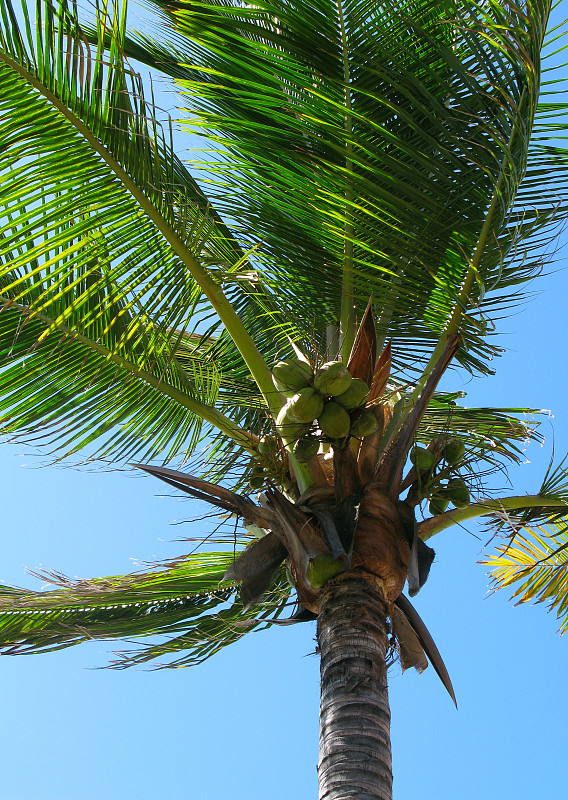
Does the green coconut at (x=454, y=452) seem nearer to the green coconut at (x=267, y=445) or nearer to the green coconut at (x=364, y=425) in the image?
the green coconut at (x=364, y=425)

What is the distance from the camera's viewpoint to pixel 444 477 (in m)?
3.44

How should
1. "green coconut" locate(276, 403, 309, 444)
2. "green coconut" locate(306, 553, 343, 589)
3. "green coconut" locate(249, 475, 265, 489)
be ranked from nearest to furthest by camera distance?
"green coconut" locate(276, 403, 309, 444), "green coconut" locate(306, 553, 343, 589), "green coconut" locate(249, 475, 265, 489)

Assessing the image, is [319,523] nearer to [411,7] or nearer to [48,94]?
[48,94]

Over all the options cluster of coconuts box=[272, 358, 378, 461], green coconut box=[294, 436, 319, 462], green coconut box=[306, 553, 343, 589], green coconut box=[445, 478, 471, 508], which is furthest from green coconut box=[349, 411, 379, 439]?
green coconut box=[445, 478, 471, 508]

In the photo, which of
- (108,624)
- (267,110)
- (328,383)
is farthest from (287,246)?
(108,624)

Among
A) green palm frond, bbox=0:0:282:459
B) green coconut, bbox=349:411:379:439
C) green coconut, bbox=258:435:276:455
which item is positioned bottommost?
green coconut, bbox=349:411:379:439

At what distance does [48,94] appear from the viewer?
3119 mm

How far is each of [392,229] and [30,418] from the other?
1.98 m

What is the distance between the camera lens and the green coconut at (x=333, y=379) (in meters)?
2.91

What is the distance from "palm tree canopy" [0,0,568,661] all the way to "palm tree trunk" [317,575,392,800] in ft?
2.59

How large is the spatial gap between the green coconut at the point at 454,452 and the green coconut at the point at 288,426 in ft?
2.39

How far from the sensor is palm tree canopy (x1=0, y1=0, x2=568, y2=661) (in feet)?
10.4

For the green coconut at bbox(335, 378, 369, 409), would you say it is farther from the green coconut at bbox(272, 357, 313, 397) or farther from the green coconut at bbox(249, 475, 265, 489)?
the green coconut at bbox(249, 475, 265, 489)

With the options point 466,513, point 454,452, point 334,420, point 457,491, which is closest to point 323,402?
point 334,420
